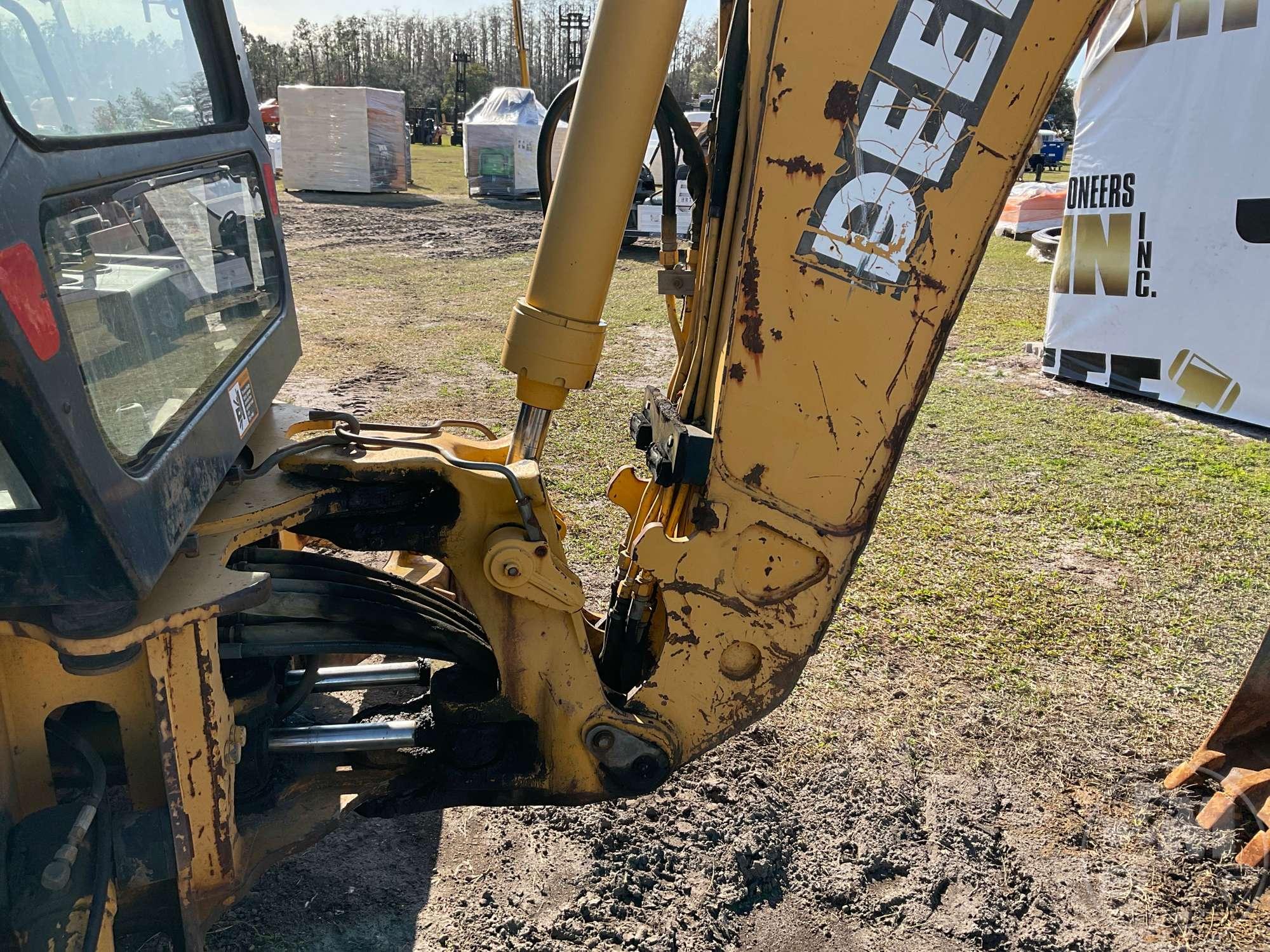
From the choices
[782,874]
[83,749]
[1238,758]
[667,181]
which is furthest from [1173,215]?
[83,749]

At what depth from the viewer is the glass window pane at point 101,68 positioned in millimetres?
1545

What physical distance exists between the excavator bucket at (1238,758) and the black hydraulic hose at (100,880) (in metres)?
2.89

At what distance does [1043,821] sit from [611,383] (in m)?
5.16

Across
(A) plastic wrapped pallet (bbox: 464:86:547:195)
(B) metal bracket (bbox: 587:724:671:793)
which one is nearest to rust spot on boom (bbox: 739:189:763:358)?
(B) metal bracket (bbox: 587:724:671:793)

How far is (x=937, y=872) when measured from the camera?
2.70m

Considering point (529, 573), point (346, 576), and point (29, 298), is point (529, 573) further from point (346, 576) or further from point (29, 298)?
point (29, 298)

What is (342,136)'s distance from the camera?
19578mm

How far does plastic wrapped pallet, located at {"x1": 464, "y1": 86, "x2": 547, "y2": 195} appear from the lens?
20.0 meters

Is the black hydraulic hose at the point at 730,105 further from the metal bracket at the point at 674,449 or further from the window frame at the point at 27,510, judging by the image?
the window frame at the point at 27,510

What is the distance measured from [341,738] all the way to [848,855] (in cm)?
145

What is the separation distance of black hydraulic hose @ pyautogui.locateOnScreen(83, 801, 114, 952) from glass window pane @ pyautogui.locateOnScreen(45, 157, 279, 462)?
0.80 m

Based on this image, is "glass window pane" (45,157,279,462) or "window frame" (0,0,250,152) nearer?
"glass window pane" (45,157,279,462)

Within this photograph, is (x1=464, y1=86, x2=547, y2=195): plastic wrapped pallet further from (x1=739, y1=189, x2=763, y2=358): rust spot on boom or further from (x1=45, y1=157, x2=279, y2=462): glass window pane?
(x1=739, y1=189, x2=763, y2=358): rust spot on boom

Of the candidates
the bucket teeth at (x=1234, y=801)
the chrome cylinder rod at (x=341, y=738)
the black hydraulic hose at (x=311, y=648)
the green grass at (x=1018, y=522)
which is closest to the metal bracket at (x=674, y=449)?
the black hydraulic hose at (x=311, y=648)
